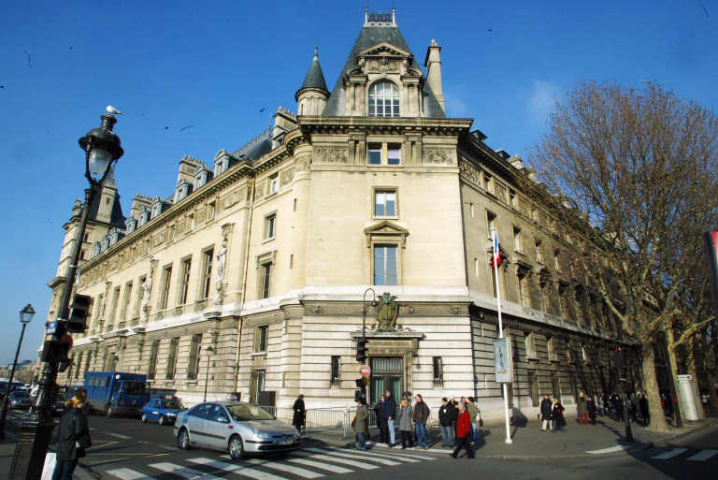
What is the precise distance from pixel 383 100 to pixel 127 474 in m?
22.6

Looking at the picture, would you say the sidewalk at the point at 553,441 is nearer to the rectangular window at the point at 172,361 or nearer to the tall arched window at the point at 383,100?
the tall arched window at the point at 383,100

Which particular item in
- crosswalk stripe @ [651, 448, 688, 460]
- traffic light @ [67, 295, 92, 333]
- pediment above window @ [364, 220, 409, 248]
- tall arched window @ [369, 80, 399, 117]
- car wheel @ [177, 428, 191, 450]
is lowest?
crosswalk stripe @ [651, 448, 688, 460]

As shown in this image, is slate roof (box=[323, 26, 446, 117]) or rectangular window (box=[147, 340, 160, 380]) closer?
slate roof (box=[323, 26, 446, 117])

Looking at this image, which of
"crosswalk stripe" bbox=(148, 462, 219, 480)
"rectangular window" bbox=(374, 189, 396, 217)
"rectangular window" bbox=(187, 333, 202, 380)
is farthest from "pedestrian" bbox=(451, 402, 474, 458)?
"rectangular window" bbox=(187, 333, 202, 380)

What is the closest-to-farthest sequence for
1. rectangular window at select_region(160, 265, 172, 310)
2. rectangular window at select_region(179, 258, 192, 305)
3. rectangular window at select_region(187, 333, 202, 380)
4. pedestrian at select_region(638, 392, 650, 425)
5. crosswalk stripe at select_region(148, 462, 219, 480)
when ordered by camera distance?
crosswalk stripe at select_region(148, 462, 219, 480) → pedestrian at select_region(638, 392, 650, 425) → rectangular window at select_region(187, 333, 202, 380) → rectangular window at select_region(179, 258, 192, 305) → rectangular window at select_region(160, 265, 172, 310)

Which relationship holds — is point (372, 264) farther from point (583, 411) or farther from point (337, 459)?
point (583, 411)

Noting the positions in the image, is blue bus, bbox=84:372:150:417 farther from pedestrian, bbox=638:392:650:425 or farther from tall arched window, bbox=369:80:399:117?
pedestrian, bbox=638:392:650:425

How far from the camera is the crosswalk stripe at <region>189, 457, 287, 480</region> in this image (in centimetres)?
1005

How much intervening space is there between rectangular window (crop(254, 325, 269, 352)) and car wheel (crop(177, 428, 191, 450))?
11.8 meters

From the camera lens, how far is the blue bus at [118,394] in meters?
29.1

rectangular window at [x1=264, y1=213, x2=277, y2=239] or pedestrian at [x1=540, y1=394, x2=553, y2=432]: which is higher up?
rectangular window at [x1=264, y1=213, x2=277, y2=239]

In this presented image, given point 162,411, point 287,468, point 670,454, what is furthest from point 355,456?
point 162,411

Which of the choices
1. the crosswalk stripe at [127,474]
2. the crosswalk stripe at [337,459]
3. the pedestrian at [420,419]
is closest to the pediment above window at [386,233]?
the pedestrian at [420,419]

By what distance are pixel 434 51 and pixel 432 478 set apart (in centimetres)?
2821
